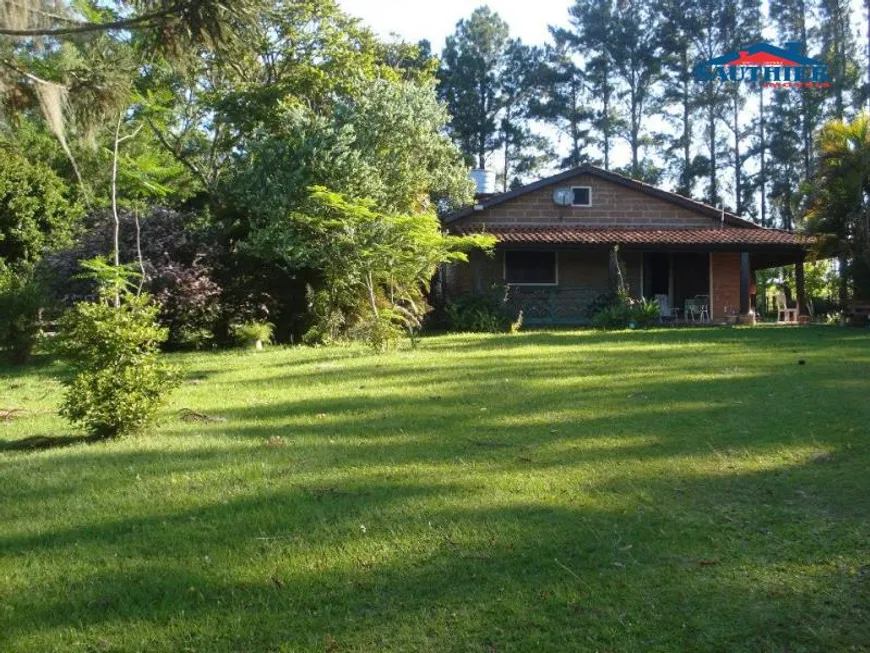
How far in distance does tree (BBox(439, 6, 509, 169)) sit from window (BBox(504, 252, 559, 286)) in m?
23.6

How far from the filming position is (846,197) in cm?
1969

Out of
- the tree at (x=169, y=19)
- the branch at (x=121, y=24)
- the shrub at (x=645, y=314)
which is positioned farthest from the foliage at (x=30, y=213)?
the branch at (x=121, y=24)

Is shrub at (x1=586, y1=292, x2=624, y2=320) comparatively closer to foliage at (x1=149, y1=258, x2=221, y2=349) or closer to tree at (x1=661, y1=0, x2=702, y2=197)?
foliage at (x1=149, y1=258, x2=221, y2=349)

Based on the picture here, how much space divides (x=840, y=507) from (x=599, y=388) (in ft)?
15.7

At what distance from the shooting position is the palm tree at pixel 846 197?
64.0 feet

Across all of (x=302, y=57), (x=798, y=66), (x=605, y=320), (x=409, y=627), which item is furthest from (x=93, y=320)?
(x=798, y=66)

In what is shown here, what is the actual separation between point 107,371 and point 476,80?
4377 cm

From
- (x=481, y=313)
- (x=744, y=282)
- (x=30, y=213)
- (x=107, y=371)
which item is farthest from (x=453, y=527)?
(x=30, y=213)

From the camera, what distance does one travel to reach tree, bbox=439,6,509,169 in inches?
1875

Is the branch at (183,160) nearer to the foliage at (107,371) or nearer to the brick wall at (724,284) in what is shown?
the brick wall at (724,284)

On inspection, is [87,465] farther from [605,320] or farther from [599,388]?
[605,320]

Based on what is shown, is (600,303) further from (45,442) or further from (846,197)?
(45,442)

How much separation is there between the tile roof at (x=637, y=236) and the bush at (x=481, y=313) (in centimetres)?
176
